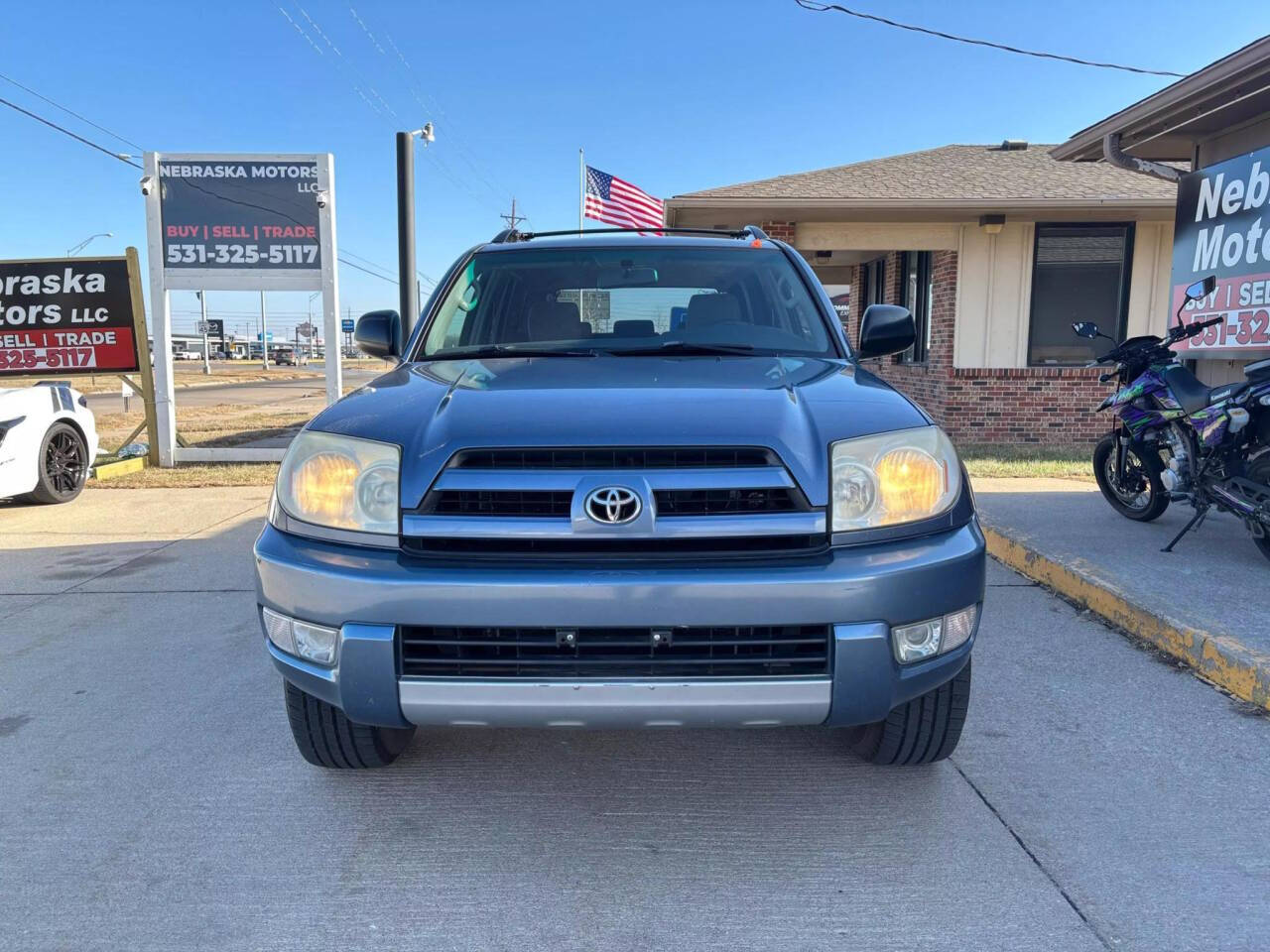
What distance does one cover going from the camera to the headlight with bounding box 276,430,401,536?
2.37 m

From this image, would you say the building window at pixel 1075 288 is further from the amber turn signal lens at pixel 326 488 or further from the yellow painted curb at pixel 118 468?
the amber turn signal lens at pixel 326 488

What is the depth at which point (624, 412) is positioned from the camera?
2451 mm

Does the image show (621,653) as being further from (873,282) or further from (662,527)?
(873,282)

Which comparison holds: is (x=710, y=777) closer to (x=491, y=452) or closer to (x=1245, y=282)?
(x=491, y=452)

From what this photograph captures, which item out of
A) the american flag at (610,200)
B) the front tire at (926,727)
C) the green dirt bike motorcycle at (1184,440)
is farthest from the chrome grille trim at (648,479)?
the american flag at (610,200)

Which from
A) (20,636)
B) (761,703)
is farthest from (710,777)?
(20,636)

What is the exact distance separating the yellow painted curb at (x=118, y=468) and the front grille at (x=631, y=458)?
29.5 ft

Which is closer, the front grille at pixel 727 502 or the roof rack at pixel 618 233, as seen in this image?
the front grille at pixel 727 502

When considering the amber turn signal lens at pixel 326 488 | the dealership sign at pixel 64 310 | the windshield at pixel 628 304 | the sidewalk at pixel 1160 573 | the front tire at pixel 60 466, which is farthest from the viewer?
the dealership sign at pixel 64 310

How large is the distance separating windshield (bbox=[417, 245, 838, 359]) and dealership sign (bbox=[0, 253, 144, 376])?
8160 mm

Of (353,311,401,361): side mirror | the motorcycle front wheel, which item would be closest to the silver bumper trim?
(353,311,401,361): side mirror

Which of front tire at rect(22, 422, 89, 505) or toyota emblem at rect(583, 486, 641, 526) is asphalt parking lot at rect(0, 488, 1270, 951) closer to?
toyota emblem at rect(583, 486, 641, 526)

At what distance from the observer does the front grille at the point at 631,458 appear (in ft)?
7.66

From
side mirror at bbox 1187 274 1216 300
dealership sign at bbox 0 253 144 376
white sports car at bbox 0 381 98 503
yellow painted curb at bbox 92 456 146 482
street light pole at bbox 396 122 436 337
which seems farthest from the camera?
street light pole at bbox 396 122 436 337
